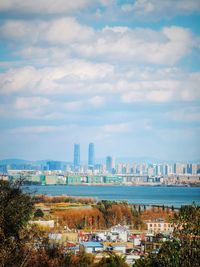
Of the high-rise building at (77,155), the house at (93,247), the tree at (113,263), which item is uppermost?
the high-rise building at (77,155)

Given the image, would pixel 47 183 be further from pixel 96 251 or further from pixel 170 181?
pixel 96 251

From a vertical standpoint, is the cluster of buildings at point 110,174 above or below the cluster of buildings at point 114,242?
above

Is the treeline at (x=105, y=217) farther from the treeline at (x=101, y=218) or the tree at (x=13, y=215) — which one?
the tree at (x=13, y=215)

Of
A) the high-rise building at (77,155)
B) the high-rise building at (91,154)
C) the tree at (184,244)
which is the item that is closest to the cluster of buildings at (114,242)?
the tree at (184,244)

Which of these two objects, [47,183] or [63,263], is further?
[47,183]

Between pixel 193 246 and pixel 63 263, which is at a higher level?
pixel 193 246

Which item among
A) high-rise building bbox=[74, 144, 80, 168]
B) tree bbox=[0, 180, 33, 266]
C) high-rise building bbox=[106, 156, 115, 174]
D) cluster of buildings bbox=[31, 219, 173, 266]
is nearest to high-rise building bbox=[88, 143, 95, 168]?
high-rise building bbox=[74, 144, 80, 168]

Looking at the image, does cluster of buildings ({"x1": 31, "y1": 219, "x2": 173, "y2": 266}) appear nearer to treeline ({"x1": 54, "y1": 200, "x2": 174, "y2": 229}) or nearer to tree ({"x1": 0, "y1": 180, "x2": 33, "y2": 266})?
treeline ({"x1": 54, "y1": 200, "x2": 174, "y2": 229})

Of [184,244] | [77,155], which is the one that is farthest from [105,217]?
[77,155]

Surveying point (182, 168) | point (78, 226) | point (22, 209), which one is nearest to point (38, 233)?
point (22, 209)
